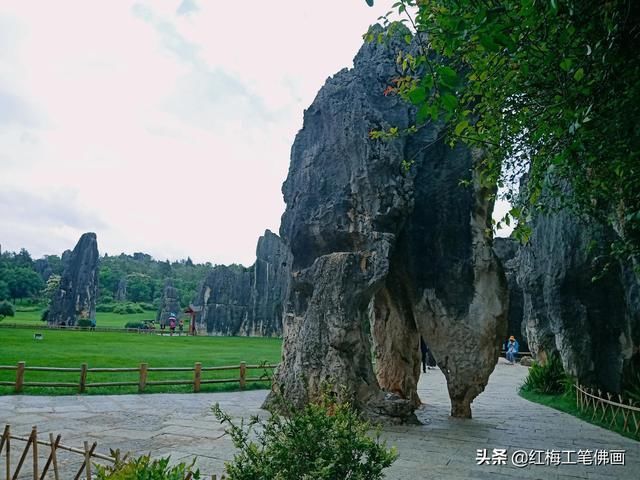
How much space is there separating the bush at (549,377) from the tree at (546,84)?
371 inches

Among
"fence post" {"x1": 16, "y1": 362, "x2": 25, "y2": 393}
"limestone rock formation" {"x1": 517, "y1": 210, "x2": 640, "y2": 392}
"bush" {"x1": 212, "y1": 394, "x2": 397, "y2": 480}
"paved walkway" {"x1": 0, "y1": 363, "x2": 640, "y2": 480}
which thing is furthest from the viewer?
"fence post" {"x1": 16, "y1": 362, "x2": 25, "y2": 393}

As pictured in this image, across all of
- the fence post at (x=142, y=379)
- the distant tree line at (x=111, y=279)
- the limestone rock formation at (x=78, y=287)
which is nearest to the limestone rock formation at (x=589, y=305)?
the fence post at (x=142, y=379)

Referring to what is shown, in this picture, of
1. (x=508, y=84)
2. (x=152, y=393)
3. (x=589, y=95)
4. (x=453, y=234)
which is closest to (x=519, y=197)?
(x=508, y=84)

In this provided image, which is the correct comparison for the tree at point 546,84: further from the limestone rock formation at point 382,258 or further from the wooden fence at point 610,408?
the wooden fence at point 610,408

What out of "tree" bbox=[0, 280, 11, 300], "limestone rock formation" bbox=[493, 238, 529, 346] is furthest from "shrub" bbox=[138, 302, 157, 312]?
"limestone rock formation" bbox=[493, 238, 529, 346]

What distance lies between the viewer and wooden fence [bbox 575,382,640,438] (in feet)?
30.3

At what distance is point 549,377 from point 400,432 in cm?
881

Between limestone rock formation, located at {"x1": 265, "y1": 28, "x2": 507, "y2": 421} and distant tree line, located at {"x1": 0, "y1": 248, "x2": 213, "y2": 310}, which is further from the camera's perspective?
distant tree line, located at {"x1": 0, "y1": 248, "x2": 213, "y2": 310}

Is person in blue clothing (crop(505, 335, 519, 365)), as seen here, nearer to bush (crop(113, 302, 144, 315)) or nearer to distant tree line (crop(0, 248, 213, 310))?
distant tree line (crop(0, 248, 213, 310))

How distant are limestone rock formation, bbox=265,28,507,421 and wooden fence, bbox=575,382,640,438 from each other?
268 centimetres

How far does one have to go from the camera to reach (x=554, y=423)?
1029 cm

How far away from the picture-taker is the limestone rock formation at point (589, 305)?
11328 mm

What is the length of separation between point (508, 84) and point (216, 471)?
5856 millimetres

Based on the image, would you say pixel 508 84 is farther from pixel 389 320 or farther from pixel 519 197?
pixel 389 320
